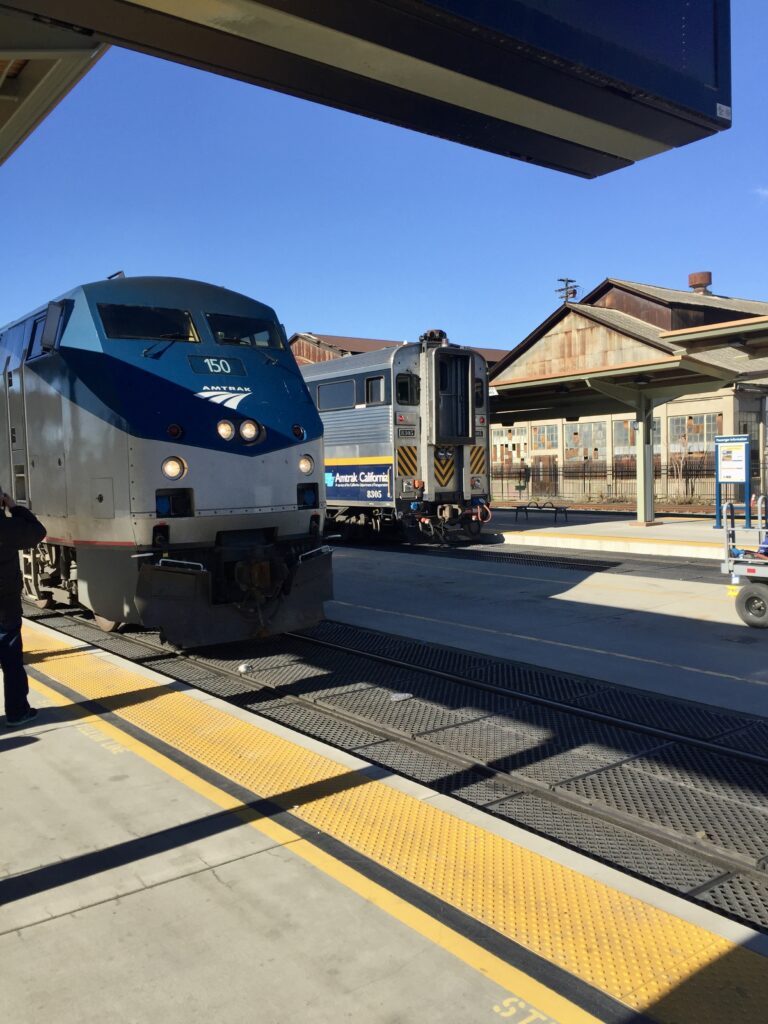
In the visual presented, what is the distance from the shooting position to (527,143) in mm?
4840

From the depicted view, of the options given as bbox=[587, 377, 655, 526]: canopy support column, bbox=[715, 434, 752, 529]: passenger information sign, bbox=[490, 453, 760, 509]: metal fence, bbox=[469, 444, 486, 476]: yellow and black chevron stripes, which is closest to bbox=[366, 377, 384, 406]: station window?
bbox=[469, 444, 486, 476]: yellow and black chevron stripes

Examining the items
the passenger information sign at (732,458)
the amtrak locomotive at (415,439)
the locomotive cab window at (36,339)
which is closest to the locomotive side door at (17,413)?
the locomotive cab window at (36,339)

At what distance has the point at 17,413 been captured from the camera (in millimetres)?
9047

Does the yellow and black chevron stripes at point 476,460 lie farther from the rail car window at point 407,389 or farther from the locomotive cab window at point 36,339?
the locomotive cab window at point 36,339

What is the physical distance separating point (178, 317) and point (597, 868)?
6168mm

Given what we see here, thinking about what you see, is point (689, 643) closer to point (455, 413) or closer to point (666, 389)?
point (455, 413)

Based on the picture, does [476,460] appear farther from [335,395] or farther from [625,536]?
[625,536]

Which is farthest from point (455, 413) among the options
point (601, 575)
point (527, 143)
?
point (527, 143)

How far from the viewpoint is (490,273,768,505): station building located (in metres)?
32.6

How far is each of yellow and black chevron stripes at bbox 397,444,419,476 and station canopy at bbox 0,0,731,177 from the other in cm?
1242

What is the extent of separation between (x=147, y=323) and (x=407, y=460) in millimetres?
10108

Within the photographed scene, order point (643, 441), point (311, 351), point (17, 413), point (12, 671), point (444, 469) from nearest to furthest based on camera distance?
point (12, 671) < point (17, 413) < point (444, 469) < point (643, 441) < point (311, 351)

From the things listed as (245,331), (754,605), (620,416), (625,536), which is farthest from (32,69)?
(620,416)

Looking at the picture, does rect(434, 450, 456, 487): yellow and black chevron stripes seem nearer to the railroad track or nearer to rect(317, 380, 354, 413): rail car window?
rect(317, 380, 354, 413): rail car window
